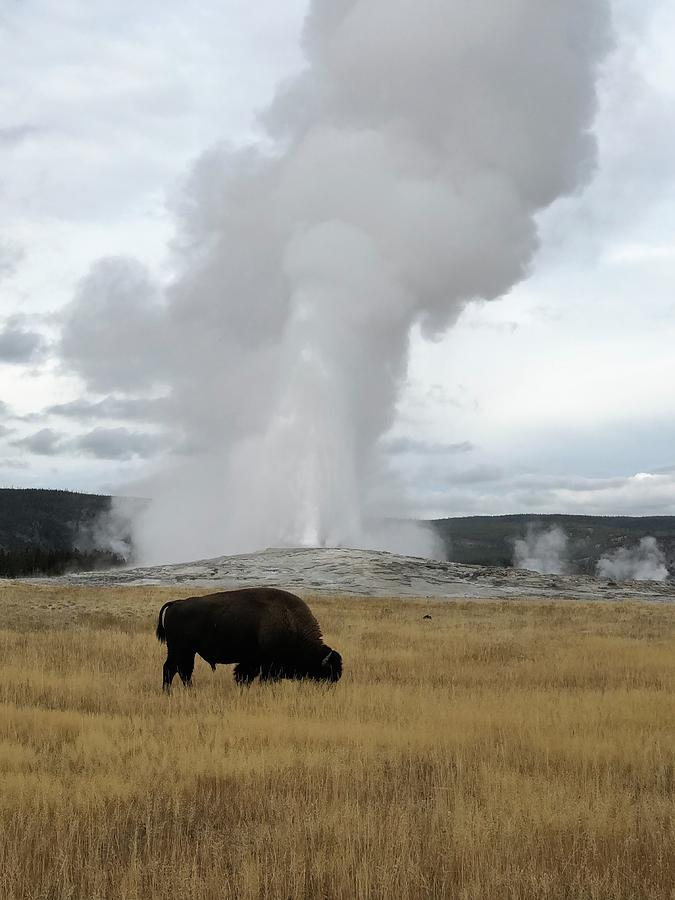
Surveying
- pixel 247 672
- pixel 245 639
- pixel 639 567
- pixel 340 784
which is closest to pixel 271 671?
pixel 247 672

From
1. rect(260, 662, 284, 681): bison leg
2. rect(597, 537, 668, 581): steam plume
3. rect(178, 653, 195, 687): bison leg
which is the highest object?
rect(178, 653, 195, 687): bison leg

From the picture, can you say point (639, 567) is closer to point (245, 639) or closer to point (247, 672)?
point (247, 672)

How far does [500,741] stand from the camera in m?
9.33

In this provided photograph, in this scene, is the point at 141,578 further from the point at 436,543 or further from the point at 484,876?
the point at 436,543

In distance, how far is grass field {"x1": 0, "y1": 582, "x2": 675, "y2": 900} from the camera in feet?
16.9

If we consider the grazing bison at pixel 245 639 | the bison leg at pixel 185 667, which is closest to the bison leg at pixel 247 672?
the grazing bison at pixel 245 639

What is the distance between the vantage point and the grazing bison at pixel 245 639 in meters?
13.9

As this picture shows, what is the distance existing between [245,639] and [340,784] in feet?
22.1

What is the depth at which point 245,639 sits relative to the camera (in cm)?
1392

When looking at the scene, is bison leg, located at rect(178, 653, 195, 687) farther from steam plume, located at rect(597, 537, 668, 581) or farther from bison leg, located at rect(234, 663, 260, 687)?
steam plume, located at rect(597, 537, 668, 581)

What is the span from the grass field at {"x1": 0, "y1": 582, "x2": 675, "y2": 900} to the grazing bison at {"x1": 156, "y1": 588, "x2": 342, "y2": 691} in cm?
62

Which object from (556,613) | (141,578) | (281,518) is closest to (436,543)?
(281,518)

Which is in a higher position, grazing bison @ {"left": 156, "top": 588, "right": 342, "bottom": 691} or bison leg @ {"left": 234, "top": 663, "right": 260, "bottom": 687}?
grazing bison @ {"left": 156, "top": 588, "right": 342, "bottom": 691}

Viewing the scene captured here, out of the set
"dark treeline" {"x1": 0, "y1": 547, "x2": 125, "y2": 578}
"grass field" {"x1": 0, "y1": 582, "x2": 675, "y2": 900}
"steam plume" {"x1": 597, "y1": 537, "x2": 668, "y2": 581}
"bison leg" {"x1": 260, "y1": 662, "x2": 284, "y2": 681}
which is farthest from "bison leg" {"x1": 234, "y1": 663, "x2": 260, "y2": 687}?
"steam plume" {"x1": 597, "y1": 537, "x2": 668, "y2": 581}
